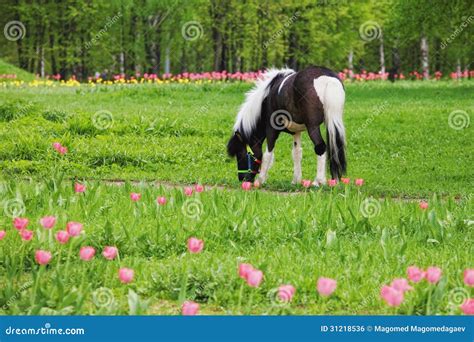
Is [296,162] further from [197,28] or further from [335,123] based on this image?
[197,28]

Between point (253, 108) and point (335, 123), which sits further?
point (253, 108)

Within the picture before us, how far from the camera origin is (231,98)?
3031cm

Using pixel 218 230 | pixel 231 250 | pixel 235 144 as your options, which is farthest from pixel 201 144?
pixel 231 250

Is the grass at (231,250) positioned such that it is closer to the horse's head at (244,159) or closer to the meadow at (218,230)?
the meadow at (218,230)

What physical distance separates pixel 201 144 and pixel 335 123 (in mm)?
7055

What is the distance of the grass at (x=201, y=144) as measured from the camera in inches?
640

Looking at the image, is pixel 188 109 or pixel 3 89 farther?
pixel 3 89

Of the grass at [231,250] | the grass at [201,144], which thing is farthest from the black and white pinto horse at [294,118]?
the grass at [231,250]

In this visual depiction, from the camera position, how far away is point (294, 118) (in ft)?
46.6

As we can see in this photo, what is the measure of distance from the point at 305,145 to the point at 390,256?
13.0 metres

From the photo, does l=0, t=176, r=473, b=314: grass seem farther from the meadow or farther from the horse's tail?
the horse's tail

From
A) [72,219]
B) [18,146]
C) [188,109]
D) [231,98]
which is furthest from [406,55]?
[72,219]

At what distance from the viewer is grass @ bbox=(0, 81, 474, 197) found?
16250mm
